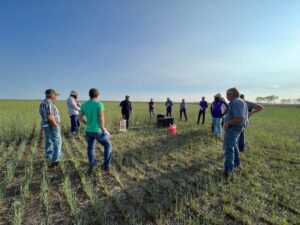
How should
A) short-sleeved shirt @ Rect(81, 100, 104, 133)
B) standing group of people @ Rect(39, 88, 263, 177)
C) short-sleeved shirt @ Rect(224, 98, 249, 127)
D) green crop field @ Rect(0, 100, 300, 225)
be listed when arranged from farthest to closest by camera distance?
1. short-sleeved shirt @ Rect(81, 100, 104, 133)
2. standing group of people @ Rect(39, 88, 263, 177)
3. short-sleeved shirt @ Rect(224, 98, 249, 127)
4. green crop field @ Rect(0, 100, 300, 225)

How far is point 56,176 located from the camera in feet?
14.2

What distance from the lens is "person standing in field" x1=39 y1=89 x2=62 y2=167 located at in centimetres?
460

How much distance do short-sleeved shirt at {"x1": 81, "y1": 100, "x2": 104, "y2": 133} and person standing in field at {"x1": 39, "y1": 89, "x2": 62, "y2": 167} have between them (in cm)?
107

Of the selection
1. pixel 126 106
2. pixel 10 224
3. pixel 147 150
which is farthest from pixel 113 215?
pixel 126 106

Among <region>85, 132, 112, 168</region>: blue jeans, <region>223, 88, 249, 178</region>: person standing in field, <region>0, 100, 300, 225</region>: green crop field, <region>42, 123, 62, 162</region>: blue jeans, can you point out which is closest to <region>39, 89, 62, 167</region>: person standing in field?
<region>42, 123, 62, 162</region>: blue jeans

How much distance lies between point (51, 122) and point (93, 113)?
1.31 m

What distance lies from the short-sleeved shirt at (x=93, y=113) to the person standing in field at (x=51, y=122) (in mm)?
1070

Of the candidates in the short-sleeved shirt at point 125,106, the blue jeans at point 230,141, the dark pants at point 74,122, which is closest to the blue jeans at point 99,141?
the blue jeans at point 230,141

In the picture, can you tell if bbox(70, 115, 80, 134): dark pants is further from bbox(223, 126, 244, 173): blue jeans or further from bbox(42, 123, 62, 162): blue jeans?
bbox(223, 126, 244, 173): blue jeans

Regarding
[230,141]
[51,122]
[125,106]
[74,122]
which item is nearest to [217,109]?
[230,141]

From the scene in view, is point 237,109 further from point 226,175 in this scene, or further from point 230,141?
point 226,175

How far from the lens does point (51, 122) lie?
182 inches

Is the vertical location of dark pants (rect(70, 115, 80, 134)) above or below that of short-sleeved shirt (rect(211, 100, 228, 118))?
below

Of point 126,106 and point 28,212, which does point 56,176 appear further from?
point 126,106
